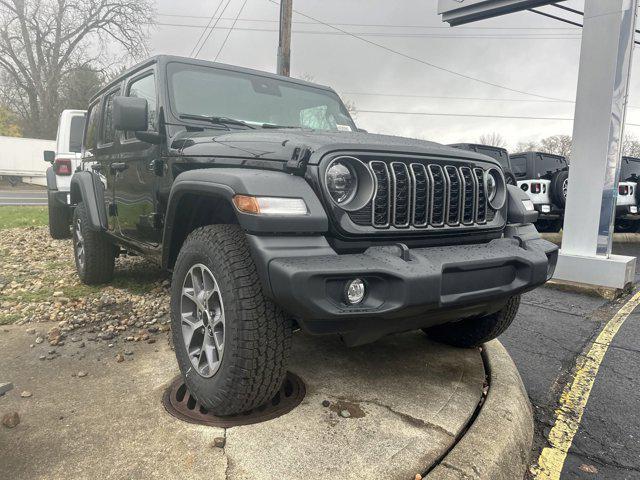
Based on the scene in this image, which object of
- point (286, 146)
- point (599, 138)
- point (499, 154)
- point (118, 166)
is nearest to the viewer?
point (286, 146)

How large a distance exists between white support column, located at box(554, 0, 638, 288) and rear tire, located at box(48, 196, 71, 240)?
7693 millimetres

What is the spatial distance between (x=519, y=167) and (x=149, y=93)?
853 centimetres

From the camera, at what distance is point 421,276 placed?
6.61ft

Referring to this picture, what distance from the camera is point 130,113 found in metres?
3.00

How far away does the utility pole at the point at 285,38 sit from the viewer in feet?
38.7

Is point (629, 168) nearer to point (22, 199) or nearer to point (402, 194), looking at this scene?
point (402, 194)

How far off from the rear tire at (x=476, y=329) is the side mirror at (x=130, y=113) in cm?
247

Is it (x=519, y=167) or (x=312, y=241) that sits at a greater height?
(x=519, y=167)

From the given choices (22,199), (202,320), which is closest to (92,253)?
(202,320)

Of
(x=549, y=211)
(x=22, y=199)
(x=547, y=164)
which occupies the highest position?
(x=547, y=164)

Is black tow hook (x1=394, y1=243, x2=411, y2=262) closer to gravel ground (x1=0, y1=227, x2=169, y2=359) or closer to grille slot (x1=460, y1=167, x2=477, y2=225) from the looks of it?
grille slot (x1=460, y1=167, x2=477, y2=225)

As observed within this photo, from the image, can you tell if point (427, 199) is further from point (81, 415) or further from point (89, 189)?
point (89, 189)

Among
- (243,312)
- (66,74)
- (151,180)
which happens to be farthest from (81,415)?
(66,74)

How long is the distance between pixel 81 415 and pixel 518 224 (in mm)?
2647
